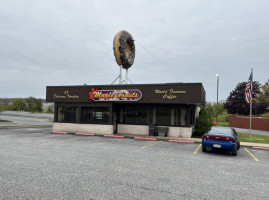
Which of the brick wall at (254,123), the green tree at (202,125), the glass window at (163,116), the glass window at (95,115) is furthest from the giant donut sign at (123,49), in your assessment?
the brick wall at (254,123)

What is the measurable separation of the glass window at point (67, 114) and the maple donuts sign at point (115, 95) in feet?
8.94

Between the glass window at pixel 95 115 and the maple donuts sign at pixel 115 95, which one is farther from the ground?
the maple donuts sign at pixel 115 95

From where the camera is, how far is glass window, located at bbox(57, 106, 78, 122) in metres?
21.3

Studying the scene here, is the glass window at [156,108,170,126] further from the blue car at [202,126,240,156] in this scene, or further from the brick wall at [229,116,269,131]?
the brick wall at [229,116,269,131]

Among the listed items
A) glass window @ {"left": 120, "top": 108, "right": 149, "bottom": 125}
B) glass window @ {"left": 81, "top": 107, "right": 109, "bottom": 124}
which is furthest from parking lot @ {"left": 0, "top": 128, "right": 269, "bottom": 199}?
glass window @ {"left": 81, "top": 107, "right": 109, "bottom": 124}

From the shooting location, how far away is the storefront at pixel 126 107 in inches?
704

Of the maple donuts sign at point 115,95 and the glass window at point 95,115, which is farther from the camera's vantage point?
the glass window at point 95,115

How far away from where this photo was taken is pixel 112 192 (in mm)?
5324

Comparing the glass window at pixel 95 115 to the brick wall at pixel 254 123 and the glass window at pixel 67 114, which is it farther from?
the brick wall at pixel 254 123

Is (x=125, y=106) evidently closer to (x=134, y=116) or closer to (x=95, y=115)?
(x=134, y=116)

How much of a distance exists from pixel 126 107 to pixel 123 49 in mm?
6061

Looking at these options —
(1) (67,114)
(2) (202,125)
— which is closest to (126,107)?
(1) (67,114)

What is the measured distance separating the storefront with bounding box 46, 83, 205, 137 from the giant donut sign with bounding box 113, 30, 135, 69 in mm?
3557

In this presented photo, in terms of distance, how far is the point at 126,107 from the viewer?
20422 millimetres
